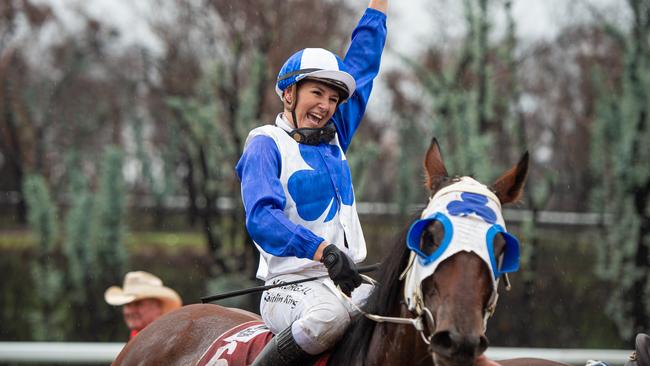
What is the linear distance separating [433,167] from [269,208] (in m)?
0.60

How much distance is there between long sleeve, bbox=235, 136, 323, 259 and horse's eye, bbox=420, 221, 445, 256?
483 millimetres

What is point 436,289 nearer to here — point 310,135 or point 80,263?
point 310,135

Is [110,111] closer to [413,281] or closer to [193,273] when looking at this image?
[193,273]

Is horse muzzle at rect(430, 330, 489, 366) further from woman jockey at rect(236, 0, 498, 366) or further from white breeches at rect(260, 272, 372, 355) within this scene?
white breeches at rect(260, 272, 372, 355)

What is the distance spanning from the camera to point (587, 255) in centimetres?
1173

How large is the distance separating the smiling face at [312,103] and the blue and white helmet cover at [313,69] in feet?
0.16

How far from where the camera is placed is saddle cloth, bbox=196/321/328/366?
10.7 feet

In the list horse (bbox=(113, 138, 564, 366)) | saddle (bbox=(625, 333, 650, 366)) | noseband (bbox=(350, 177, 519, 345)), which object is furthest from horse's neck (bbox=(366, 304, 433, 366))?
saddle (bbox=(625, 333, 650, 366))

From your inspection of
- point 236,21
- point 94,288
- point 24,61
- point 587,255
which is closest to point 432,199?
point 236,21

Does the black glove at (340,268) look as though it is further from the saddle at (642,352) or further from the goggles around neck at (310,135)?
the saddle at (642,352)

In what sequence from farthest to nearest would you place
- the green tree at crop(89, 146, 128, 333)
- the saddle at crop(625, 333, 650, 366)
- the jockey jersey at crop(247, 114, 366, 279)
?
the green tree at crop(89, 146, 128, 333)
the saddle at crop(625, 333, 650, 366)
the jockey jersey at crop(247, 114, 366, 279)

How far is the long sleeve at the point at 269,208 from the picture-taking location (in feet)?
9.05

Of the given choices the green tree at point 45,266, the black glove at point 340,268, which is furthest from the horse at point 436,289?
the green tree at point 45,266

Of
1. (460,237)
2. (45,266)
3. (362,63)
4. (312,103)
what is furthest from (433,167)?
(45,266)
